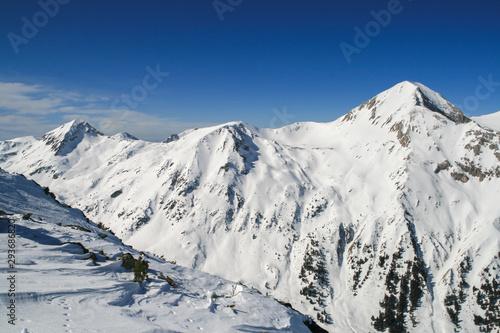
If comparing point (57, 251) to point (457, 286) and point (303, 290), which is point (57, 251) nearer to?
point (303, 290)

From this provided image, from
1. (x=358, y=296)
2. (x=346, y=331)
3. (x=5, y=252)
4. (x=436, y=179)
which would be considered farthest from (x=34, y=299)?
(x=436, y=179)

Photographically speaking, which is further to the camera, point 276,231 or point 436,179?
point 276,231
